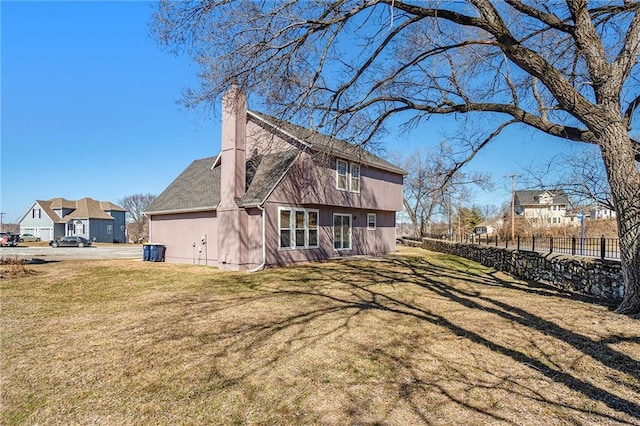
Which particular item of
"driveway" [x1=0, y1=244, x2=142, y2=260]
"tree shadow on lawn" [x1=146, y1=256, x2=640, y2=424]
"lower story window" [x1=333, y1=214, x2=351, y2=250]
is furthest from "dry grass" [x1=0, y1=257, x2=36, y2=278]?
"lower story window" [x1=333, y1=214, x2=351, y2=250]

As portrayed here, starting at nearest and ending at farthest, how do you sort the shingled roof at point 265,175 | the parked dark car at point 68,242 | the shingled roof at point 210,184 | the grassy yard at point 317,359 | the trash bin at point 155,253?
the grassy yard at point 317,359, the shingled roof at point 265,175, the shingled roof at point 210,184, the trash bin at point 155,253, the parked dark car at point 68,242

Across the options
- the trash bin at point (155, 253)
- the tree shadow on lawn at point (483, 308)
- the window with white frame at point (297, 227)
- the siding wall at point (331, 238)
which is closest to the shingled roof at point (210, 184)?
the siding wall at point (331, 238)

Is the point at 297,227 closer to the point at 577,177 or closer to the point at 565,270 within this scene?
the point at 565,270

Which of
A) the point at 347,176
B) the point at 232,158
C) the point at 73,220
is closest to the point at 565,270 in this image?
the point at 347,176

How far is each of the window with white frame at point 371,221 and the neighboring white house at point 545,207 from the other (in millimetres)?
7903

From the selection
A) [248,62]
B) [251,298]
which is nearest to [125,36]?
[248,62]

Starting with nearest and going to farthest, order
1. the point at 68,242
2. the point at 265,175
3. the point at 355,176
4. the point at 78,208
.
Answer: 1. the point at 265,175
2. the point at 355,176
3. the point at 68,242
4. the point at 78,208

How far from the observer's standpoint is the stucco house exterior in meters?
13.4

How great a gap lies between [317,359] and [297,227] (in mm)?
10716

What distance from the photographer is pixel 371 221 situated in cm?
2020

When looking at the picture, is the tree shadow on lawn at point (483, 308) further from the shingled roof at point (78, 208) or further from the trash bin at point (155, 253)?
the shingled roof at point (78, 208)

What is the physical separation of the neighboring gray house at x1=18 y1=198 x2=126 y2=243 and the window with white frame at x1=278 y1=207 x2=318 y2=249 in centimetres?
3972

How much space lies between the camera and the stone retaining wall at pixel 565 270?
7996 mm

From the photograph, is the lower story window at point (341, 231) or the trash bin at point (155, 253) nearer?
the trash bin at point (155, 253)
